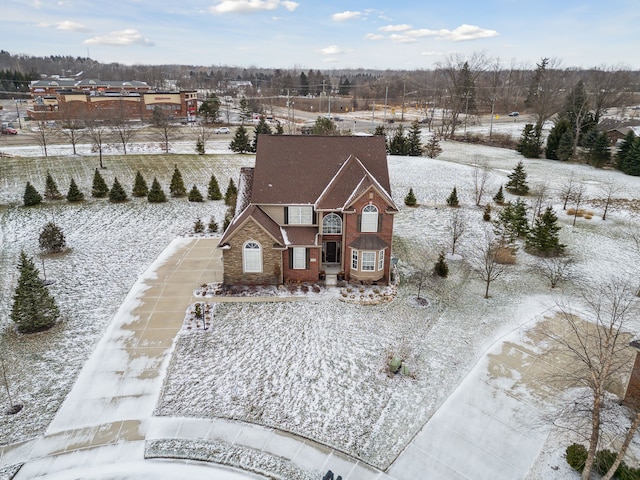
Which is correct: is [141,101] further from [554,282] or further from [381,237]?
[554,282]

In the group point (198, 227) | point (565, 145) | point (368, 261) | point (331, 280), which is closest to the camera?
point (368, 261)

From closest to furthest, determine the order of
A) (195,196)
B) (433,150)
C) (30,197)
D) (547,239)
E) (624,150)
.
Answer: (547,239)
(30,197)
(195,196)
(624,150)
(433,150)

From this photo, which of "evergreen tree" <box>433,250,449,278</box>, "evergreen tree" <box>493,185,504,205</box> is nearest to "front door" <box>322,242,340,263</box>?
"evergreen tree" <box>433,250,449,278</box>

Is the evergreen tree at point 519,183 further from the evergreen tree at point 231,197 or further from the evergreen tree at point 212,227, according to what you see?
the evergreen tree at point 212,227

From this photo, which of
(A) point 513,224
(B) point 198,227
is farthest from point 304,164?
(A) point 513,224

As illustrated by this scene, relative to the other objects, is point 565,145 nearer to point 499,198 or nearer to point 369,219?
point 499,198

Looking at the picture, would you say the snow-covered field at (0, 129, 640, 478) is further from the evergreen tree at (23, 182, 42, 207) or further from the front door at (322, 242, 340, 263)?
the front door at (322, 242, 340, 263)
